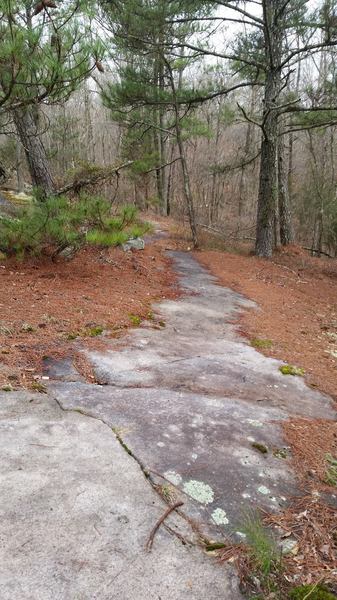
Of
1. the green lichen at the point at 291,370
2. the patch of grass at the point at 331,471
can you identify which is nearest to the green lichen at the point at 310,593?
the patch of grass at the point at 331,471

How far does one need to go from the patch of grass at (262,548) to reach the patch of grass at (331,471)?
65 cm

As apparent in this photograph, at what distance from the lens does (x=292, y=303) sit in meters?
7.29

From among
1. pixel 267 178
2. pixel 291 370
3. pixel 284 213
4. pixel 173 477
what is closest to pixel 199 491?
pixel 173 477

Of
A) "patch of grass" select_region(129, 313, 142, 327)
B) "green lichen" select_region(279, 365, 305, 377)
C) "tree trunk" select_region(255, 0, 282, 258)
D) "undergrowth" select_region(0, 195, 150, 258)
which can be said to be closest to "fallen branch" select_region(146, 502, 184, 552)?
"green lichen" select_region(279, 365, 305, 377)

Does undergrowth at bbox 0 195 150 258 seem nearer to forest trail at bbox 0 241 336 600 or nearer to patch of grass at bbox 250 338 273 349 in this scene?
patch of grass at bbox 250 338 273 349

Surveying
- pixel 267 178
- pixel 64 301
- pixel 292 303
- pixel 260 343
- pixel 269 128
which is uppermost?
pixel 269 128

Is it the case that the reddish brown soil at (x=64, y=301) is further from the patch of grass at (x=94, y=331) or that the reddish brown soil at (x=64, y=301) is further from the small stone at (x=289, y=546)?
the small stone at (x=289, y=546)

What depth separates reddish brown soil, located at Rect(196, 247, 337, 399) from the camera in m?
4.46

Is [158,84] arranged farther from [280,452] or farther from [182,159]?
[280,452]

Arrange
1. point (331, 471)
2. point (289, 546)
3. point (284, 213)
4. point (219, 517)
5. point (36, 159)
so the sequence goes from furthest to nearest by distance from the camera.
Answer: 1. point (284, 213)
2. point (36, 159)
3. point (331, 471)
4. point (219, 517)
5. point (289, 546)

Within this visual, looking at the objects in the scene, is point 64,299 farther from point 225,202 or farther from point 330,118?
point 225,202

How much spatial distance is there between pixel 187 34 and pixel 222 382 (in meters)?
8.63

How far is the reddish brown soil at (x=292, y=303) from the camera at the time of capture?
4.46 meters

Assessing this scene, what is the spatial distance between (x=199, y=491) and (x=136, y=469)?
32cm
